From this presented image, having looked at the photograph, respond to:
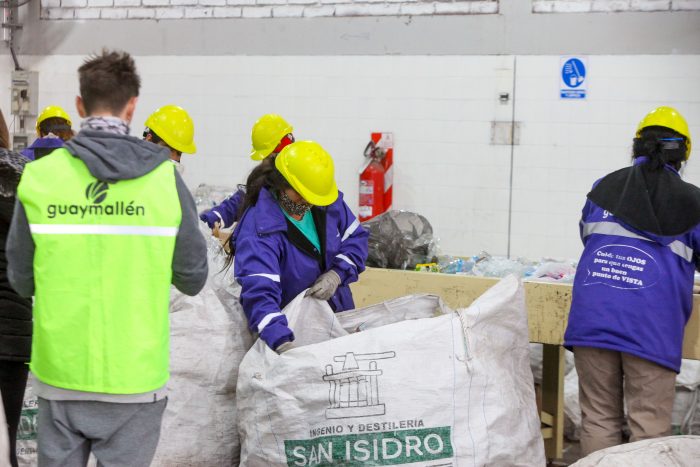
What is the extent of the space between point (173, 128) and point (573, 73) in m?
3.13

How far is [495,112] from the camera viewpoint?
671 cm

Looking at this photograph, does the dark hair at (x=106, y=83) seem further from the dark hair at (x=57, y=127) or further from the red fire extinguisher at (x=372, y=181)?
the red fire extinguisher at (x=372, y=181)

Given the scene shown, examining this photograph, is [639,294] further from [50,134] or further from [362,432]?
[50,134]

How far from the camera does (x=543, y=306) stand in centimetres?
399

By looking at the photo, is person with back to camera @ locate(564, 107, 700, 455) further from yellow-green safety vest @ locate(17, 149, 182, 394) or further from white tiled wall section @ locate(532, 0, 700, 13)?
white tiled wall section @ locate(532, 0, 700, 13)

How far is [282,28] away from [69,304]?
5366 millimetres

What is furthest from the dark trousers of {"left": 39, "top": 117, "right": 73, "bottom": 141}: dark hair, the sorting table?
{"left": 39, "top": 117, "right": 73, "bottom": 141}: dark hair

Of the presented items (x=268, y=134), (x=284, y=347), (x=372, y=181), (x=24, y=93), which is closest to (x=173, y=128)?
(x=268, y=134)

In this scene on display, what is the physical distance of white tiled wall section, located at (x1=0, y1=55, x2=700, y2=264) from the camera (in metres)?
6.45

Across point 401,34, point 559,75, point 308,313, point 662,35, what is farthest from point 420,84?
point 308,313

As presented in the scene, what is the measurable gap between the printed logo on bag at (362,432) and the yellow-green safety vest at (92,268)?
3.36ft

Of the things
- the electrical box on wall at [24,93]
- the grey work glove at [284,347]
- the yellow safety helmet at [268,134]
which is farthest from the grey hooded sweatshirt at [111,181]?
the electrical box on wall at [24,93]

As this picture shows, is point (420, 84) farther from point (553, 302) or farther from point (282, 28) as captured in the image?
point (553, 302)

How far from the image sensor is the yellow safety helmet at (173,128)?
459 centimetres
